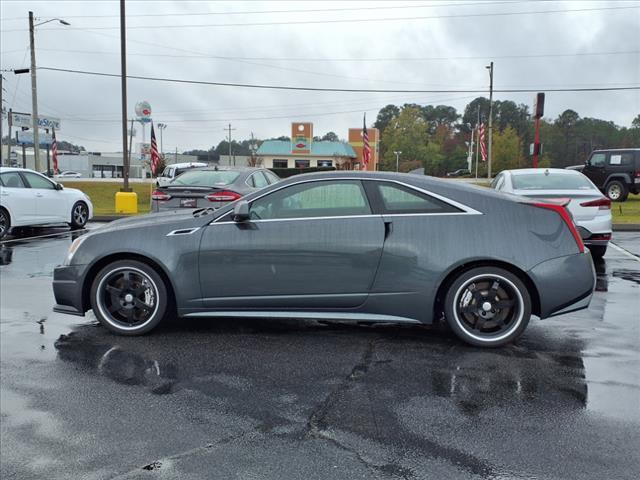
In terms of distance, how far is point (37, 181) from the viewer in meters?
13.8

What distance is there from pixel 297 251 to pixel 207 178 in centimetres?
618

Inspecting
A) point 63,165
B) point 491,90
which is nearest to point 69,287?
point 491,90

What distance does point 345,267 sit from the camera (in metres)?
4.87

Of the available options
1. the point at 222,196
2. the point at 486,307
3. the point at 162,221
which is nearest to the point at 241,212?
the point at 162,221

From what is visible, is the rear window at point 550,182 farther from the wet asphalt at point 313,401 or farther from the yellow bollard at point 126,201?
the yellow bollard at point 126,201

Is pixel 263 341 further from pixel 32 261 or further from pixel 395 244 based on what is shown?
pixel 32 261

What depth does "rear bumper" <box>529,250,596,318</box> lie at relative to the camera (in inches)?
186

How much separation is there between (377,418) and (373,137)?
6048cm

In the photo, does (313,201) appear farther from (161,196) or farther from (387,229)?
(161,196)

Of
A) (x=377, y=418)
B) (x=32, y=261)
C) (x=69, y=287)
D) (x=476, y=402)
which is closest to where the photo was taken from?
(x=377, y=418)

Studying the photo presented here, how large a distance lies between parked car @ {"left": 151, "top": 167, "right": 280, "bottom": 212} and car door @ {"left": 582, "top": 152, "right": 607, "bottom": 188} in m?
16.6

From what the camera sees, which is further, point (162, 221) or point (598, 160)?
point (598, 160)

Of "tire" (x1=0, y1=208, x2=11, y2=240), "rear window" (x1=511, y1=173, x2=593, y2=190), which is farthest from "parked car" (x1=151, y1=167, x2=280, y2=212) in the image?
"tire" (x1=0, y1=208, x2=11, y2=240)

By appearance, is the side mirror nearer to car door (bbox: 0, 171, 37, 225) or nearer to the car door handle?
the car door handle
